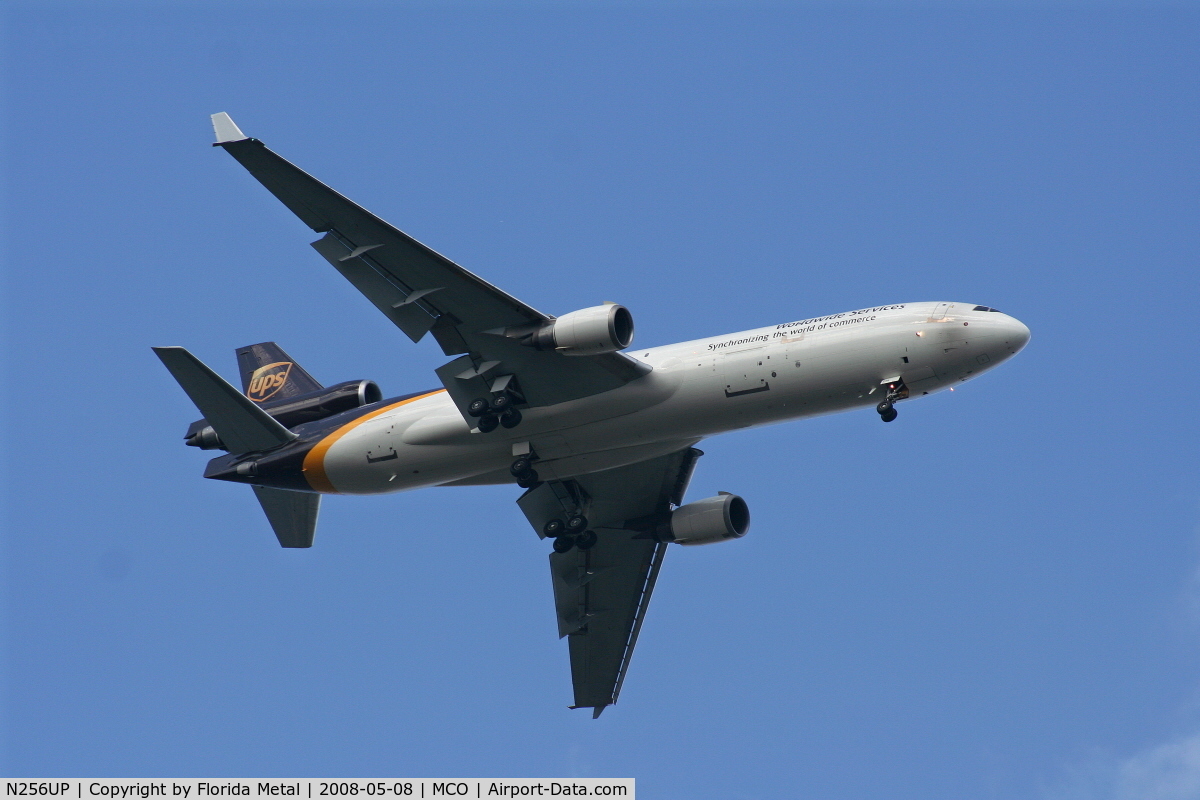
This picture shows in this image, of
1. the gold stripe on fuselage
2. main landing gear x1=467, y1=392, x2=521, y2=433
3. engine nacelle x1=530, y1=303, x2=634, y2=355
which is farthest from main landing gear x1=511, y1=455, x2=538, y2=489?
engine nacelle x1=530, y1=303, x2=634, y2=355

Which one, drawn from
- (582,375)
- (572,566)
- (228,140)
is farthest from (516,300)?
(572,566)

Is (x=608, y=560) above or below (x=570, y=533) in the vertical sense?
above

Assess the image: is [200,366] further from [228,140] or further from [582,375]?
[582,375]

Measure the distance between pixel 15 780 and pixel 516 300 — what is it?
58.3 feet

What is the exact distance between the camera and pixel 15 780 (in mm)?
35250

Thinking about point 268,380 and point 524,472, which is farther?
point 268,380

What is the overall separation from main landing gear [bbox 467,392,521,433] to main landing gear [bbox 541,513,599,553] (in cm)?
644

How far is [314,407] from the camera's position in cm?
4403

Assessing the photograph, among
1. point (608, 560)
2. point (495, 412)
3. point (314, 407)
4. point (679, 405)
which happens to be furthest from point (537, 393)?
point (608, 560)

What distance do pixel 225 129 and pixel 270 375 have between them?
12970 mm

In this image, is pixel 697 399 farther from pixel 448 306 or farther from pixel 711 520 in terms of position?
pixel 711 520

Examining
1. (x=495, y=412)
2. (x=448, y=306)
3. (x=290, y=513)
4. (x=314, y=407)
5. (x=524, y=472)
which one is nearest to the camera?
(x=448, y=306)
